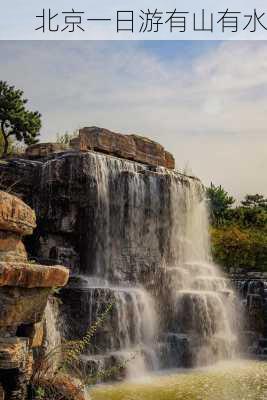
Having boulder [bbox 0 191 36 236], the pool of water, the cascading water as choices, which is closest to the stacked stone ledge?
boulder [bbox 0 191 36 236]

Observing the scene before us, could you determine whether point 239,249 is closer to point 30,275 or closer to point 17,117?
point 17,117

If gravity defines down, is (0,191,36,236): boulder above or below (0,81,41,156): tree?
below

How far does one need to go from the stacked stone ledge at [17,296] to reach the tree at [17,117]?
21419 mm

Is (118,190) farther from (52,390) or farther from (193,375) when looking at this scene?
(52,390)

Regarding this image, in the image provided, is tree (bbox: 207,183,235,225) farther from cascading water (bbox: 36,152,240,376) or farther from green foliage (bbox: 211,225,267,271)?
cascading water (bbox: 36,152,240,376)

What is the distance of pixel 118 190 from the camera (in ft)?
57.9

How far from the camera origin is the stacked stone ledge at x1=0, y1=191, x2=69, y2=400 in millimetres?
4602

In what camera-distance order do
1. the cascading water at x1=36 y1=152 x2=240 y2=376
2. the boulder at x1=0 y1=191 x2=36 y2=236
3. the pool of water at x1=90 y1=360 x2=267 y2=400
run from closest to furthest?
the boulder at x1=0 y1=191 x2=36 y2=236
the pool of water at x1=90 y1=360 x2=267 y2=400
the cascading water at x1=36 y1=152 x2=240 y2=376

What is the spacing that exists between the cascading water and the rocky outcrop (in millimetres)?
1902

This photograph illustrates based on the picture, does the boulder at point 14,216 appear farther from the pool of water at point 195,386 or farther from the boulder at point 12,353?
the pool of water at point 195,386

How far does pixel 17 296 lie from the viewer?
471 cm

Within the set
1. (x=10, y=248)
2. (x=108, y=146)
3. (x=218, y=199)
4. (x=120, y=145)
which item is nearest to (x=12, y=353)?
(x=10, y=248)

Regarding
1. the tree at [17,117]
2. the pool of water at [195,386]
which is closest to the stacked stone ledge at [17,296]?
the pool of water at [195,386]

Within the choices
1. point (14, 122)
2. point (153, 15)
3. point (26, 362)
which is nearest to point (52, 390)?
point (26, 362)
